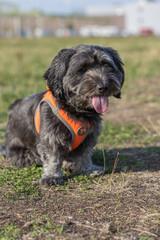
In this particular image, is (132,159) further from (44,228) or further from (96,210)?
(44,228)

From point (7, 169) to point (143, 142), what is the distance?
2.75 meters

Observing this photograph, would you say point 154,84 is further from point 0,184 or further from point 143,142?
point 0,184

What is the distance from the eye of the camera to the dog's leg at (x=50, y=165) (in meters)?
4.66

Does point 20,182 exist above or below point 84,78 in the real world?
below

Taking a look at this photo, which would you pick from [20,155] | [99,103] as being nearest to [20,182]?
[20,155]

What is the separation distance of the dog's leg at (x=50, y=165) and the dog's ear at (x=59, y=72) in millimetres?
773

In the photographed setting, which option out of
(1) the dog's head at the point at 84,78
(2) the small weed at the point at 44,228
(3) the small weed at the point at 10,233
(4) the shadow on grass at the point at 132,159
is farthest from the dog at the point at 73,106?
(3) the small weed at the point at 10,233

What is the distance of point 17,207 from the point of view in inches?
155

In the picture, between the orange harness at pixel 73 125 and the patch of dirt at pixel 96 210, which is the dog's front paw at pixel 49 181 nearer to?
the patch of dirt at pixel 96 210

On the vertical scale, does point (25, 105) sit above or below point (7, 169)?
above

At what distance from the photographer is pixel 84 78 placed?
14.1 ft

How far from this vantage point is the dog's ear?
14.5ft

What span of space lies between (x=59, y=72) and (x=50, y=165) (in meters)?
1.31

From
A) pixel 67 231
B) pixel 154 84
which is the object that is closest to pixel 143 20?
pixel 154 84
